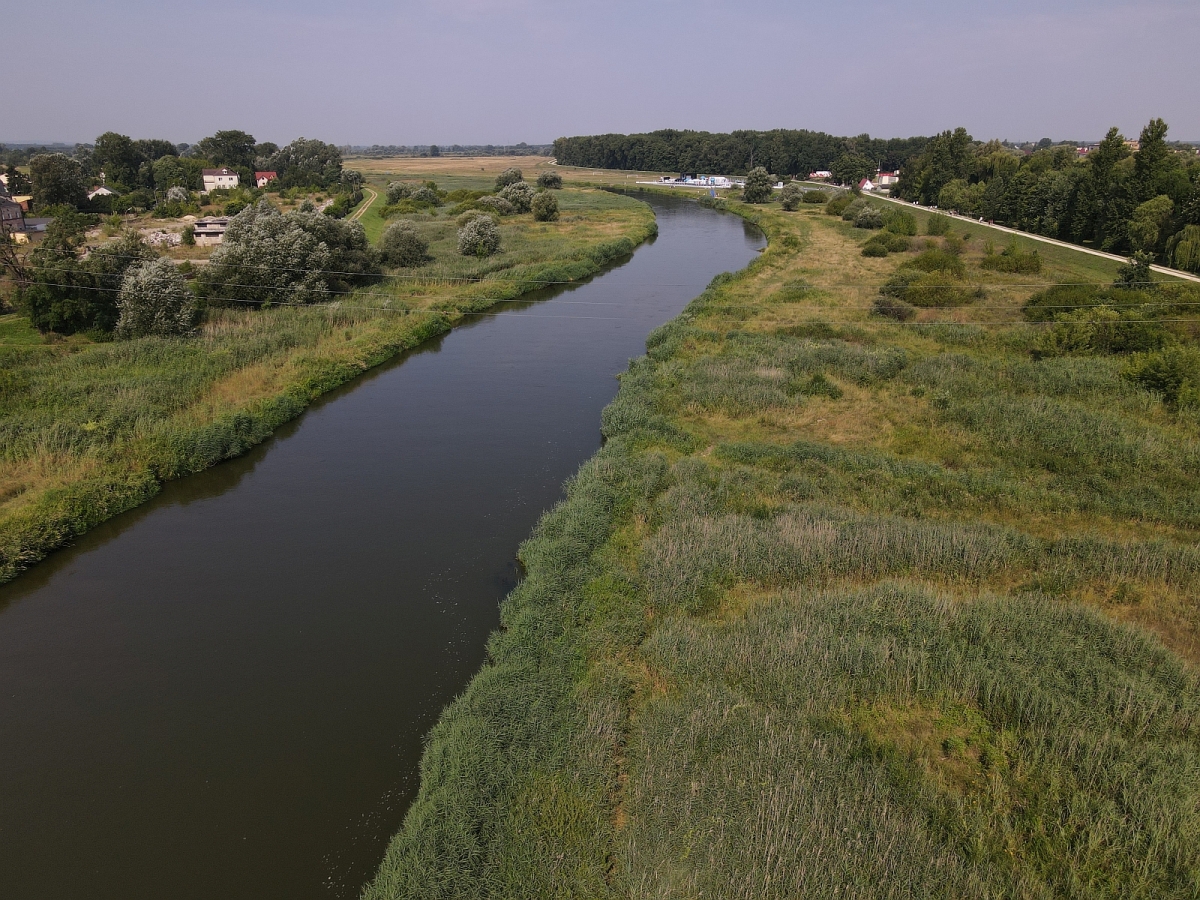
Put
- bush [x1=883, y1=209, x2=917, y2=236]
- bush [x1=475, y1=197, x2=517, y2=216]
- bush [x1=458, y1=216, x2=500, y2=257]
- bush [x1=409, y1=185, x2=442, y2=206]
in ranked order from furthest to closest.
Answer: bush [x1=409, y1=185, x2=442, y2=206] < bush [x1=475, y1=197, x2=517, y2=216] < bush [x1=883, y1=209, x2=917, y2=236] < bush [x1=458, y1=216, x2=500, y2=257]

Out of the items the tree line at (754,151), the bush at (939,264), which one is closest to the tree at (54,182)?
the bush at (939,264)

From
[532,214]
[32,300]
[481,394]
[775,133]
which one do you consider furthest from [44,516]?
[775,133]

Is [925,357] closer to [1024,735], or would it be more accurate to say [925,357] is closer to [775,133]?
[1024,735]

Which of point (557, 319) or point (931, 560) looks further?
point (557, 319)

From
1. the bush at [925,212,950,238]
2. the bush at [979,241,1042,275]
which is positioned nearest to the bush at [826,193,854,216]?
the bush at [925,212,950,238]

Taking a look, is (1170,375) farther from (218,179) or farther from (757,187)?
(218,179)

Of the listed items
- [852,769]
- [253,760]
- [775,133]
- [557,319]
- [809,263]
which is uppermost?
[775,133]

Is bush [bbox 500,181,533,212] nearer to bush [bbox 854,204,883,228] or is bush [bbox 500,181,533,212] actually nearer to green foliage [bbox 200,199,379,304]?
bush [bbox 854,204,883,228]
